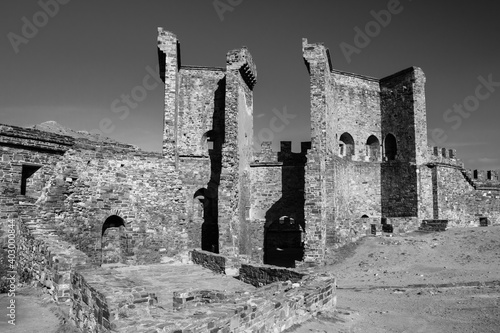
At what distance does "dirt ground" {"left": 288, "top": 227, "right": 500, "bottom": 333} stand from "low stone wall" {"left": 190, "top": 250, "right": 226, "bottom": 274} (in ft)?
14.0

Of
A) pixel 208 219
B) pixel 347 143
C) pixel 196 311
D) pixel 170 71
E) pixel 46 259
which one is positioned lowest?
pixel 196 311

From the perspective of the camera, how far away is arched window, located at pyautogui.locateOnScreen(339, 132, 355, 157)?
23.4m

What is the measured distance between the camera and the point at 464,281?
12188mm

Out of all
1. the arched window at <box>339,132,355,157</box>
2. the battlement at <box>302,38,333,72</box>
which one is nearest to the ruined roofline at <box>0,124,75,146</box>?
the battlement at <box>302,38,333,72</box>

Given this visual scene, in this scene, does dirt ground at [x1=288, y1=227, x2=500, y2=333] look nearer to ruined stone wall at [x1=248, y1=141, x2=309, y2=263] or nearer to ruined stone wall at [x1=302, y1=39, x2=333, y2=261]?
ruined stone wall at [x1=302, y1=39, x2=333, y2=261]

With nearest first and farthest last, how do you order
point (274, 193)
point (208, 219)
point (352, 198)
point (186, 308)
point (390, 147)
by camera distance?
point (186, 308) < point (274, 193) < point (208, 219) < point (352, 198) < point (390, 147)

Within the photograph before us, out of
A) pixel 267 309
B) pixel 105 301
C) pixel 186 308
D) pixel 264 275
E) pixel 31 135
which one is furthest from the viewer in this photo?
pixel 264 275

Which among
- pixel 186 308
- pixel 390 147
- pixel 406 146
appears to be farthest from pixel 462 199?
pixel 186 308

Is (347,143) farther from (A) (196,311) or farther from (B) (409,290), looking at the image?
(A) (196,311)

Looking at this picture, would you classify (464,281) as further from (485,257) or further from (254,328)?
(254,328)

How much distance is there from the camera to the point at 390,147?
2388 cm

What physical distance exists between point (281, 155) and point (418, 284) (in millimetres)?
10368

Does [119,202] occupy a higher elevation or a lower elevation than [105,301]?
higher

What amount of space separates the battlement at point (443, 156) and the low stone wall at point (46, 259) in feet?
65.4
